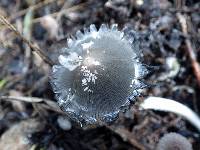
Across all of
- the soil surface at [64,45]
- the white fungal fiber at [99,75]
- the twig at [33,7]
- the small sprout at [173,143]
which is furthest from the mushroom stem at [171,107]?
the twig at [33,7]

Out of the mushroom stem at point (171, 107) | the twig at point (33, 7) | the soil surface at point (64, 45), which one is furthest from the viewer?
the twig at point (33, 7)

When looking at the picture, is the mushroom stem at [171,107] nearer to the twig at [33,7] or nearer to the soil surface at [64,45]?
the soil surface at [64,45]

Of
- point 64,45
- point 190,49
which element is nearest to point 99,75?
point 64,45

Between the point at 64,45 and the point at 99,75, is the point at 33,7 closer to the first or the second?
the point at 64,45

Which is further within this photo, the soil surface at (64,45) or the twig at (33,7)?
the twig at (33,7)

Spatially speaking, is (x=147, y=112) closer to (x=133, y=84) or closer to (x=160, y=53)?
(x=160, y=53)

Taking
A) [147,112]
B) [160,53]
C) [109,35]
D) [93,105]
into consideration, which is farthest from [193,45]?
[93,105]
